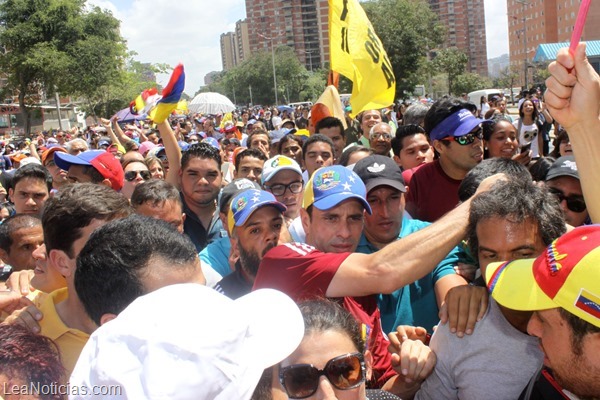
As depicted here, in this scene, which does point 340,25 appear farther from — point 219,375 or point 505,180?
point 219,375

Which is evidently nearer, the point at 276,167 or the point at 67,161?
the point at 276,167

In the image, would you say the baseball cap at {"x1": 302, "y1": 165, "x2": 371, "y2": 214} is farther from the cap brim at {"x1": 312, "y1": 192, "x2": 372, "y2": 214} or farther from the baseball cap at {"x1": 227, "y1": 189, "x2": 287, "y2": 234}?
the baseball cap at {"x1": 227, "y1": 189, "x2": 287, "y2": 234}

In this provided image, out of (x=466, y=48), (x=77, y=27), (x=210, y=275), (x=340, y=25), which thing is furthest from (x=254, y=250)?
(x=466, y=48)

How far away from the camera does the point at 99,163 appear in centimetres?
452

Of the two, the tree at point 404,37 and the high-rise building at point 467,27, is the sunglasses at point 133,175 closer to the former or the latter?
the tree at point 404,37

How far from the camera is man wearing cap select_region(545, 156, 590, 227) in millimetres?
3076

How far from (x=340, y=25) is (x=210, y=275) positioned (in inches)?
158

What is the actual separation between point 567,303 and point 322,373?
2.40 feet

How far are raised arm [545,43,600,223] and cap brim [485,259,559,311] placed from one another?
24.9 inches

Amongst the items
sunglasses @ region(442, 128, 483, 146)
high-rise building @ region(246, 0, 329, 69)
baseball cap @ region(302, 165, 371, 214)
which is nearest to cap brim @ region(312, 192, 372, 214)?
baseball cap @ region(302, 165, 371, 214)

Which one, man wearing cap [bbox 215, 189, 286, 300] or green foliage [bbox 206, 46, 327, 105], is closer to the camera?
man wearing cap [bbox 215, 189, 286, 300]

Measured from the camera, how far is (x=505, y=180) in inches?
91.5

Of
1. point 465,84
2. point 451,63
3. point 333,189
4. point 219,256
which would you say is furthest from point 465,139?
point 451,63

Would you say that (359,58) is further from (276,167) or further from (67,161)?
(67,161)
